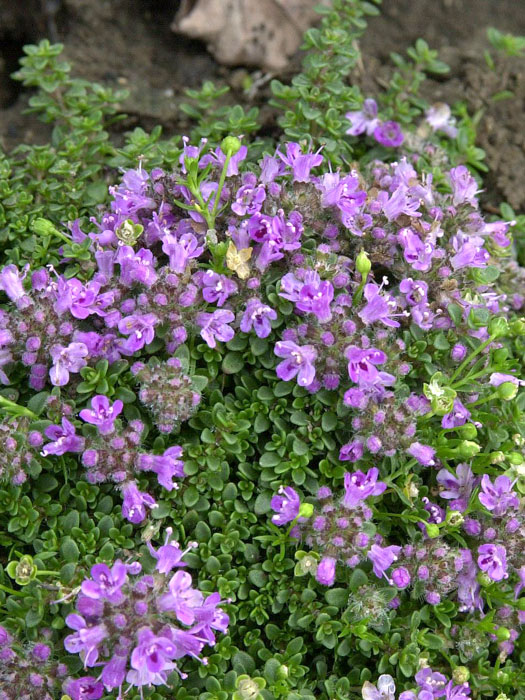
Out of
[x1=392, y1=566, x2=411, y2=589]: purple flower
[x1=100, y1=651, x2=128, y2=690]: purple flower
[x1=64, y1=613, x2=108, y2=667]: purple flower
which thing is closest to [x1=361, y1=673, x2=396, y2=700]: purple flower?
[x1=392, y1=566, x2=411, y2=589]: purple flower

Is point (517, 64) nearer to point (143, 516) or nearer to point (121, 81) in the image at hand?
point (121, 81)

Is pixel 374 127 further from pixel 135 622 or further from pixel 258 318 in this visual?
pixel 135 622

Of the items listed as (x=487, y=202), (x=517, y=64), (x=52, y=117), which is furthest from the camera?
(x=517, y=64)

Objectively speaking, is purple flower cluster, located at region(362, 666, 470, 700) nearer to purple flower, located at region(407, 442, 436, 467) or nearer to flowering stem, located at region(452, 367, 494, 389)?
purple flower, located at region(407, 442, 436, 467)

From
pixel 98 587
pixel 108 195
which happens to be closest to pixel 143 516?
pixel 98 587

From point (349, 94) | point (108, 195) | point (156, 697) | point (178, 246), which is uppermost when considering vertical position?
point (349, 94)
